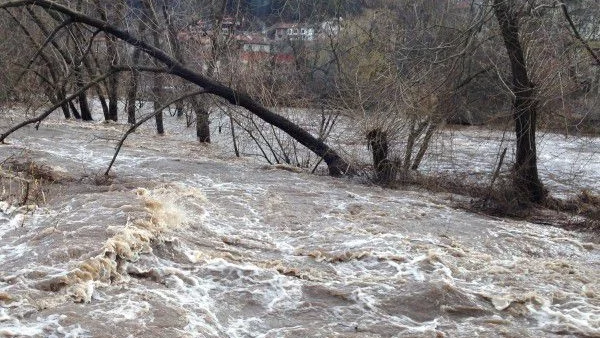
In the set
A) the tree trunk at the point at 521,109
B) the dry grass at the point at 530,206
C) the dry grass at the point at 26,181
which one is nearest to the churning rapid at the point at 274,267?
the dry grass at the point at 26,181

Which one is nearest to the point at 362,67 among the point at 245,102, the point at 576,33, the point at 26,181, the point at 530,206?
the point at 245,102

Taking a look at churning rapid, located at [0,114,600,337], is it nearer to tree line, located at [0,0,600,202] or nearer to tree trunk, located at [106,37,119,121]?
tree line, located at [0,0,600,202]

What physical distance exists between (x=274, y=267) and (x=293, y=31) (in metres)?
14.8

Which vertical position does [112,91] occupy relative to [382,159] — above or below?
above

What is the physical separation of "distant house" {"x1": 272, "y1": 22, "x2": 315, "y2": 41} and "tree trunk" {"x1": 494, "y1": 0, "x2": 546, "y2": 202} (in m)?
8.83

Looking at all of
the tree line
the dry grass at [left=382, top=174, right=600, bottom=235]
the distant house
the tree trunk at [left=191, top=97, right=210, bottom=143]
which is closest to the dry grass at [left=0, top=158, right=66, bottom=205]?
the tree line

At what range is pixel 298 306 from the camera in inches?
280

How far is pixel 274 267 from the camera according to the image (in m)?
8.06

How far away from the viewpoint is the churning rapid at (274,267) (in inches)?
258

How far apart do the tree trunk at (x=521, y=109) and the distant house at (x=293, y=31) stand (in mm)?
8834

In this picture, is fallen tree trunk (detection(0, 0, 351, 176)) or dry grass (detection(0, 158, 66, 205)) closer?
dry grass (detection(0, 158, 66, 205))

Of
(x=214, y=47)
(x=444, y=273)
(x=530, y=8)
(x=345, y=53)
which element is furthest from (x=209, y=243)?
(x=345, y=53)

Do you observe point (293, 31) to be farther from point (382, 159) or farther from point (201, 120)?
point (382, 159)

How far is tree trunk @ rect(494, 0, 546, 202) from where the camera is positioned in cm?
1211
